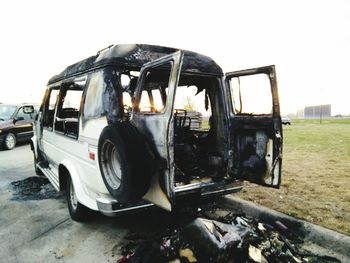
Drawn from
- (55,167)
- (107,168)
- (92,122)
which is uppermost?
(92,122)

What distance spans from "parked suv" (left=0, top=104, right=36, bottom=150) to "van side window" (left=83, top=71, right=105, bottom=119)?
358 inches

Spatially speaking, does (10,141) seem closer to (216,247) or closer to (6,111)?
(6,111)

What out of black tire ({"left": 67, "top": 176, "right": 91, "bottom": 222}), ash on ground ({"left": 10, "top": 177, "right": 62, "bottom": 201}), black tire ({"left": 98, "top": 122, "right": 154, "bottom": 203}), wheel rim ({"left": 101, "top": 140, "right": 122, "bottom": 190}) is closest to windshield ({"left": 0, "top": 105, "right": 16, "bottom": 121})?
ash on ground ({"left": 10, "top": 177, "right": 62, "bottom": 201})

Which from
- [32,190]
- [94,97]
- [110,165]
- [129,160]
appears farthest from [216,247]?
[32,190]

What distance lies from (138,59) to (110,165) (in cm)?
132

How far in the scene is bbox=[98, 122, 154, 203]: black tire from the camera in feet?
8.96

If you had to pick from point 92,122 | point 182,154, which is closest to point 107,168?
point 92,122

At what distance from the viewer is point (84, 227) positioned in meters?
4.04

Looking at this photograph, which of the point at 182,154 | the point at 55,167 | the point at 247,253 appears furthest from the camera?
the point at 55,167

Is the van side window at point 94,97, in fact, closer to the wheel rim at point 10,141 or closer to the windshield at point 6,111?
the wheel rim at point 10,141

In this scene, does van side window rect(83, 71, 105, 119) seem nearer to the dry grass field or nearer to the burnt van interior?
the burnt van interior

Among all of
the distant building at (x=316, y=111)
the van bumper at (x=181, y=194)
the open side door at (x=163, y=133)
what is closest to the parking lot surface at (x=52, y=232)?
the van bumper at (x=181, y=194)

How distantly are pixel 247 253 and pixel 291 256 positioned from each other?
557 millimetres

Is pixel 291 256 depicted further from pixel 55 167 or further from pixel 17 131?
pixel 17 131
